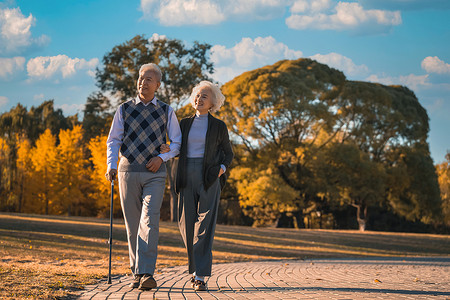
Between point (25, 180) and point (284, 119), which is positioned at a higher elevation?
point (284, 119)

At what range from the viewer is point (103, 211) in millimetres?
37969

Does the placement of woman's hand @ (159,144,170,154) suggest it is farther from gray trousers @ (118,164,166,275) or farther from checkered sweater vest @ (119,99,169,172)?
gray trousers @ (118,164,166,275)

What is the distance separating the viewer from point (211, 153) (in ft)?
18.0

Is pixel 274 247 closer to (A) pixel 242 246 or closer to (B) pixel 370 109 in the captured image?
(A) pixel 242 246

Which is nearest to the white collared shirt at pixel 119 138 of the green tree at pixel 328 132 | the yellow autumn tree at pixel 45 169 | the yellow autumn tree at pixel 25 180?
the green tree at pixel 328 132

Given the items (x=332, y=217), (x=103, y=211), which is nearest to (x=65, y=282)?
(x=103, y=211)

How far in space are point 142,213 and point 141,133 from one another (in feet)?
2.79

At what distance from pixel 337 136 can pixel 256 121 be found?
6.79 metres

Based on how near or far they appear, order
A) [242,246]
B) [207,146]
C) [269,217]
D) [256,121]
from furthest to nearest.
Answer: [269,217], [256,121], [242,246], [207,146]

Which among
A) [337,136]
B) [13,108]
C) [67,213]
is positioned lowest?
[67,213]

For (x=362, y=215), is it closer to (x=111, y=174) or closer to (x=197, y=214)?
(x=197, y=214)

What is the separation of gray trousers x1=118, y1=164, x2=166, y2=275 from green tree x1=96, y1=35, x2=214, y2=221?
80.5 ft

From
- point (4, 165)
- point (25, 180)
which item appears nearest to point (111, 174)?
point (4, 165)

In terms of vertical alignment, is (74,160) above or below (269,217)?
above
